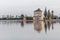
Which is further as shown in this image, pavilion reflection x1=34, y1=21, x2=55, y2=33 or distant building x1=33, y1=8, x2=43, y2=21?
pavilion reflection x1=34, y1=21, x2=55, y2=33

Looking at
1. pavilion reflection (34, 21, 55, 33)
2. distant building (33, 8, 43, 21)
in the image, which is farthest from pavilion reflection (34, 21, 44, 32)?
distant building (33, 8, 43, 21)

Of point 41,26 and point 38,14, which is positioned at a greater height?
point 38,14

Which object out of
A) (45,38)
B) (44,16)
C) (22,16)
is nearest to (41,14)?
(44,16)

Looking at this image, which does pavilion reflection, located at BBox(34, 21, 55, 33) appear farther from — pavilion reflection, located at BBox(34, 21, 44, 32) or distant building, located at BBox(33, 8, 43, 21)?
distant building, located at BBox(33, 8, 43, 21)

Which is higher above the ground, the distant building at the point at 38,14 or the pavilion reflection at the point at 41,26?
the distant building at the point at 38,14

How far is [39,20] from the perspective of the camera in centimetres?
761

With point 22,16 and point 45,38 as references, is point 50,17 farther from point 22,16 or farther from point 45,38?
point 45,38

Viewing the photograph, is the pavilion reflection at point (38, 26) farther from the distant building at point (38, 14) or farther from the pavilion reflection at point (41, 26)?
the distant building at point (38, 14)

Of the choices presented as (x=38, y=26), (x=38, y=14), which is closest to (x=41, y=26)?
(x=38, y=26)

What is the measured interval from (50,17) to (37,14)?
0.48 m

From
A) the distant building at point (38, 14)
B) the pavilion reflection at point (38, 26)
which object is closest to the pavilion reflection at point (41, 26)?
the pavilion reflection at point (38, 26)

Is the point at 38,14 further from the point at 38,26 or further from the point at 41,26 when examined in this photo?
the point at 41,26

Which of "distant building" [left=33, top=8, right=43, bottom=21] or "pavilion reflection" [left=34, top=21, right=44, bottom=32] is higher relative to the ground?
"distant building" [left=33, top=8, right=43, bottom=21]

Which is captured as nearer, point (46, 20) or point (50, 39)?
point (50, 39)
